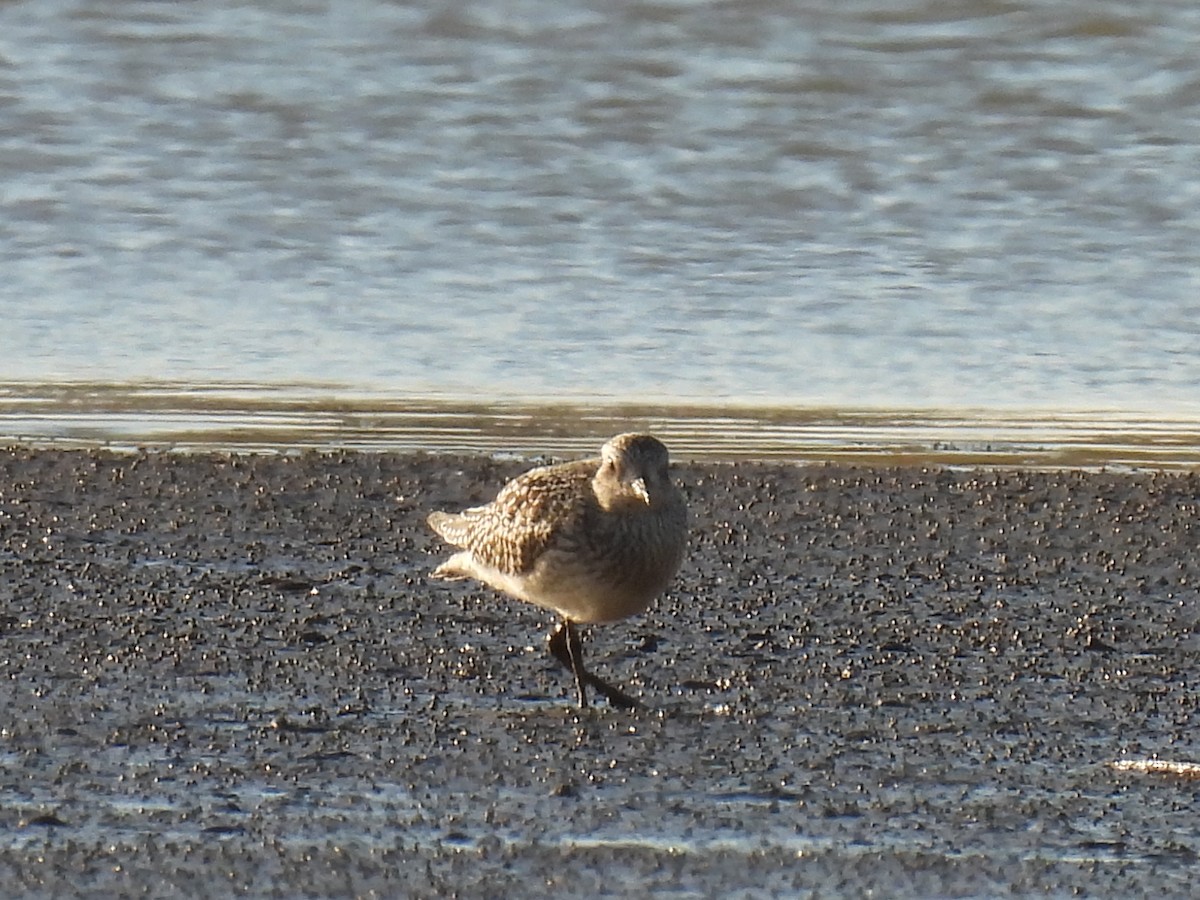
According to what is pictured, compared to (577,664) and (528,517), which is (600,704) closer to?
(577,664)

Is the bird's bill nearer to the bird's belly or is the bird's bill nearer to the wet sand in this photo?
the bird's belly

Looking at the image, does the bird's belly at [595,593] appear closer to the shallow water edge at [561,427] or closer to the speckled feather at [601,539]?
the speckled feather at [601,539]

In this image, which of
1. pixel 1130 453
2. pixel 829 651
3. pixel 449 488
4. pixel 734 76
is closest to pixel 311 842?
pixel 829 651

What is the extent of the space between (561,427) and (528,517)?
2906 millimetres

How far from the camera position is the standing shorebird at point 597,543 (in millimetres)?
6172

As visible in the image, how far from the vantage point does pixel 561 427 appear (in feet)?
30.5

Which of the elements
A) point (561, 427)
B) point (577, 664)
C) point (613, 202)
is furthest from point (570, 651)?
point (613, 202)

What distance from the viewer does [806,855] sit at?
4766mm

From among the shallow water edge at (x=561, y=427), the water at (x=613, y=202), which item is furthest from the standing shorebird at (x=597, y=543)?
the water at (x=613, y=202)

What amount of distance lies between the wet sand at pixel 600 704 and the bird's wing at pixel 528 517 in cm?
25

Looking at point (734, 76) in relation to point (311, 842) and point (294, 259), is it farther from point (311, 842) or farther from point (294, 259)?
point (311, 842)

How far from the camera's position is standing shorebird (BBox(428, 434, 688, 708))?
20.2ft

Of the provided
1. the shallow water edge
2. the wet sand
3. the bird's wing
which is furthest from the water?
the bird's wing

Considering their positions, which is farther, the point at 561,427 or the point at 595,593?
the point at 561,427
